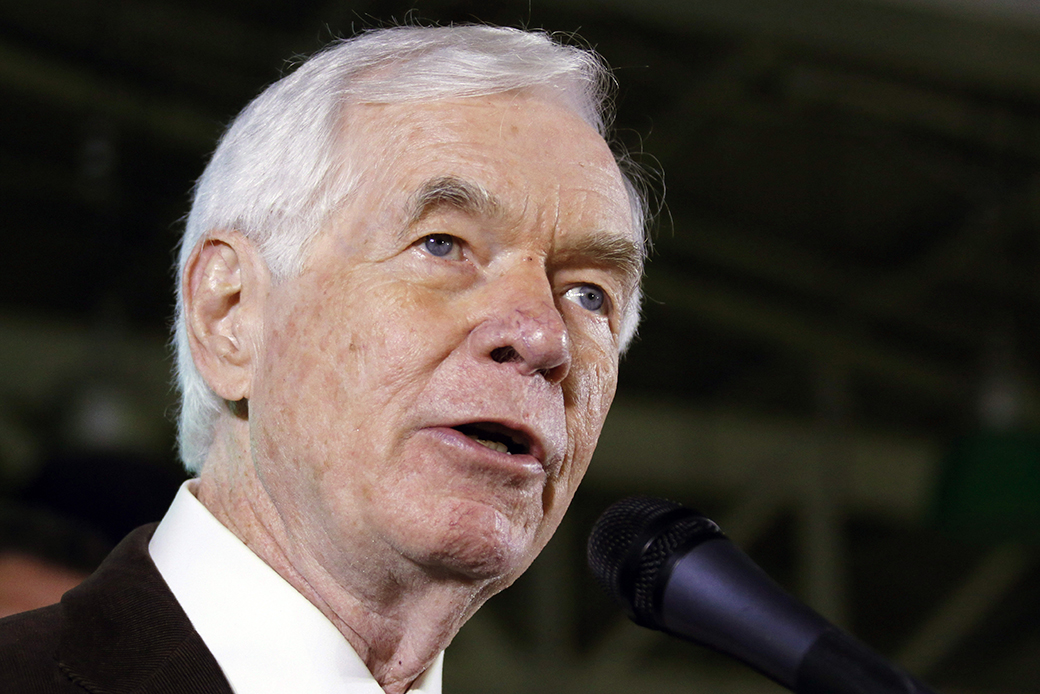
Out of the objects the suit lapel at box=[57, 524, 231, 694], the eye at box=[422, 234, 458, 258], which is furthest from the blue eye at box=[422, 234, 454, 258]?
the suit lapel at box=[57, 524, 231, 694]

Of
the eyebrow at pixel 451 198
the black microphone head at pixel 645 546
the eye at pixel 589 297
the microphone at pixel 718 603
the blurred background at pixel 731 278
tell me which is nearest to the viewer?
the microphone at pixel 718 603

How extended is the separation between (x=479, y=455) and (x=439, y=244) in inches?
10.4

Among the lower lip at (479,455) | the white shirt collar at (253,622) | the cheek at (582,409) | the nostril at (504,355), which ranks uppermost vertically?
the nostril at (504,355)

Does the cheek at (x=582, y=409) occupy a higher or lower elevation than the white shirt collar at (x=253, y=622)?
higher

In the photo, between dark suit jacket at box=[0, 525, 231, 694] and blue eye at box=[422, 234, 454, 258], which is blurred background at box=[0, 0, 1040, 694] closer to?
dark suit jacket at box=[0, 525, 231, 694]

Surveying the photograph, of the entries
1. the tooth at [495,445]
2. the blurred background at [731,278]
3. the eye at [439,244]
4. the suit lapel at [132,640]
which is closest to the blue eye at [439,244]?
the eye at [439,244]

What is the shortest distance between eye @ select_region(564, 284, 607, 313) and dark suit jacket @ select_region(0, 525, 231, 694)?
1.96 feet

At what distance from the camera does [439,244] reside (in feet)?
4.12

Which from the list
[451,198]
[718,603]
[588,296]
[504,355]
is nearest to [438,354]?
[504,355]

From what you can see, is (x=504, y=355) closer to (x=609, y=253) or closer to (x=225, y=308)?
(x=609, y=253)

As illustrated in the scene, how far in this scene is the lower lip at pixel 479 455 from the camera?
1.14 metres

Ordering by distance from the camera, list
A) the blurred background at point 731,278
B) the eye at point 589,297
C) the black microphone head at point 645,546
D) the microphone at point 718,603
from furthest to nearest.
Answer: the blurred background at point 731,278 < the eye at point 589,297 < the black microphone head at point 645,546 < the microphone at point 718,603

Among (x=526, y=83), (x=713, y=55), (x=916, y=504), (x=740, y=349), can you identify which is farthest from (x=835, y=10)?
(x=916, y=504)

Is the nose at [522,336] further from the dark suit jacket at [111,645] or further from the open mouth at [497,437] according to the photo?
the dark suit jacket at [111,645]
